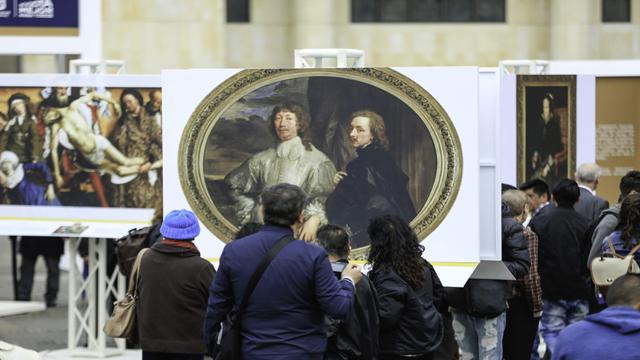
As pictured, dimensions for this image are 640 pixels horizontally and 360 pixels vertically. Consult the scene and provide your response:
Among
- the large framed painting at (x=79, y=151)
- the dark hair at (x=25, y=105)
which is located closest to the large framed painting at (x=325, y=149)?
the large framed painting at (x=79, y=151)

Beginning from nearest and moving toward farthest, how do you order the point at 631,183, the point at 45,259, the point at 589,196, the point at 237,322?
1. the point at 237,322
2. the point at 631,183
3. the point at 589,196
4. the point at 45,259

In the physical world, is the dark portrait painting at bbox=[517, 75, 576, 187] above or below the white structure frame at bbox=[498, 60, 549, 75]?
below

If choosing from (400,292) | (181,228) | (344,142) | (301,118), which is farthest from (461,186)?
(181,228)

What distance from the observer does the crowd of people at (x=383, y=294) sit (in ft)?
24.0

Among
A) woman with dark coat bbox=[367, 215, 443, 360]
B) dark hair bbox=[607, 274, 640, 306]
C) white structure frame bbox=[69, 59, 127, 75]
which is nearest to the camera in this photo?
dark hair bbox=[607, 274, 640, 306]

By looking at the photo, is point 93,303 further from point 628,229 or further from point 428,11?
point 428,11

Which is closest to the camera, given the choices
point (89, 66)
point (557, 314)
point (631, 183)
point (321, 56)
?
point (631, 183)

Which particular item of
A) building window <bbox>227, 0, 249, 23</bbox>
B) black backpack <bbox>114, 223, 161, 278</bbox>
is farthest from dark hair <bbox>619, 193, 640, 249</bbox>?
building window <bbox>227, 0, 249, 23</bbox>

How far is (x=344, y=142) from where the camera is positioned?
10023 mm

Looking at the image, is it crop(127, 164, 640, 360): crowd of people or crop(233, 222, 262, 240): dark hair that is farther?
crop(233, 222, 262, 240): dark hair

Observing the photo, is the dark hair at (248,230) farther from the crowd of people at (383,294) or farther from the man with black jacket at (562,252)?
the man with black jacket at (562,252)

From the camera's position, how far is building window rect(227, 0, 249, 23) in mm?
29281

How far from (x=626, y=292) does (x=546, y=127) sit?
8.53 m

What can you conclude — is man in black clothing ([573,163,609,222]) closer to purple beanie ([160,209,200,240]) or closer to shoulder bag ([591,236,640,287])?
shoulder bag ([591,236,640,287])
